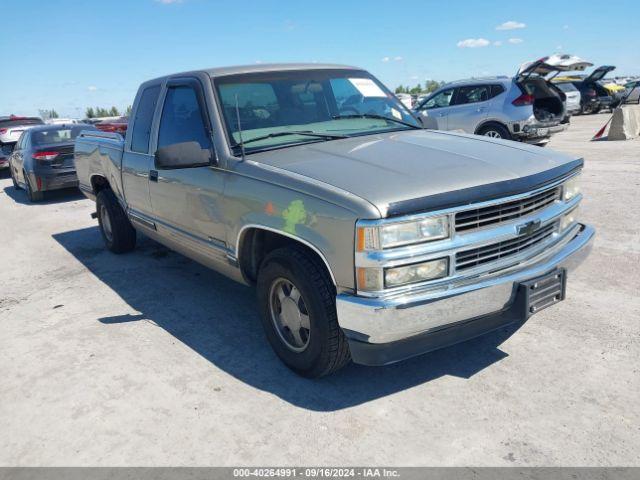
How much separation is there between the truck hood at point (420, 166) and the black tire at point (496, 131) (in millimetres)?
8801

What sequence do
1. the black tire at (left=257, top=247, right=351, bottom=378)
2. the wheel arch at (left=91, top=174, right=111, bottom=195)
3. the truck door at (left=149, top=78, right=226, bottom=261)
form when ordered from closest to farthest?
1. the black tire at (left=257, top=247, right=351, bottom=378)
2. the truck door at (left=149, top=78, right=226, bottom=261)
3. the wheel arch at (left=91, top=174, right=111, bottom=195)

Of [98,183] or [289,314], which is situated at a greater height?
→ [98,183]

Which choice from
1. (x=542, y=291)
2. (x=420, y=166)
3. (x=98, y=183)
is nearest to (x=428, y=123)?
(x=420, y=166)

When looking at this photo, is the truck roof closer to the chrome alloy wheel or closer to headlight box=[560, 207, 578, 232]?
the chrome alloy wheel

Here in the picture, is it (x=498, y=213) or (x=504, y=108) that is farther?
(x=504, y=108)

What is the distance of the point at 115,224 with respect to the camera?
20.6 ft

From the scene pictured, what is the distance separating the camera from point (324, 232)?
112 inches

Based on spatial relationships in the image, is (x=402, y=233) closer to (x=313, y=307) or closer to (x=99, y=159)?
(x=313, y=307)

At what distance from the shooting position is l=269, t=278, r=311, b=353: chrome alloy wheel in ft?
10.8

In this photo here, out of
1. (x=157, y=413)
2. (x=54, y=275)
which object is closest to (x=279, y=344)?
(x=157, y=413)

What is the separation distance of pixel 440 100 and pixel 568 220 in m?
10.5

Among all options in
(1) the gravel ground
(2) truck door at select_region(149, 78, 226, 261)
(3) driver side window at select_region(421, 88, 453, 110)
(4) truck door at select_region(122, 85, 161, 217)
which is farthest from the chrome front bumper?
(3) driver side window at select_region(421, 88, 453, 110)

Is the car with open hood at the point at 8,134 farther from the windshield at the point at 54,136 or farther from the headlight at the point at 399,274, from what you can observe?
the headlight at the point at 399,274

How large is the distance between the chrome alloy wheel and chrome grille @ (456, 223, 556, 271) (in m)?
0.96
